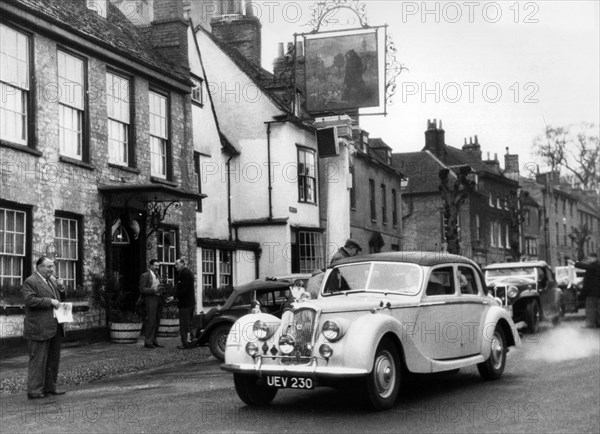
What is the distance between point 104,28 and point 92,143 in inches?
146

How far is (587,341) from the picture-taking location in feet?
53.9

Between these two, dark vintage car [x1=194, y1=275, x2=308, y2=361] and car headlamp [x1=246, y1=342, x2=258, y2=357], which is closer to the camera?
car headlamp [x1=246, y1=342, x2=258, y2=357]

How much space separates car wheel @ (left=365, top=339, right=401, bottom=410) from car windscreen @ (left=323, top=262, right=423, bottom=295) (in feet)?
3.86

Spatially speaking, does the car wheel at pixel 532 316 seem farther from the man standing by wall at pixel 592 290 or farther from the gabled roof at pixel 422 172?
the gabled roof at pixel 422 172

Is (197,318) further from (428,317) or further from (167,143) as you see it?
(428,317)

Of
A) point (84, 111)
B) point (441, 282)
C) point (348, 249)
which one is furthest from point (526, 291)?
point (84, 111)

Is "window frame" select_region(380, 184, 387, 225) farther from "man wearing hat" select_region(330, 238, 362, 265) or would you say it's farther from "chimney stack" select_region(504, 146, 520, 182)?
"chimney stack" select_region(504, 146, 520, 182)

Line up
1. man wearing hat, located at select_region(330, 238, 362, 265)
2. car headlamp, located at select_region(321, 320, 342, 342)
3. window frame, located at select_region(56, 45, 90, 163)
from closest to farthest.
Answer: car headlamp, located at select_region(321, 320, 342, 342) → man wearing hat, located at select_region(330, 238, 362, 265) → window frame, located at select_region(56, 45, 90, 163)

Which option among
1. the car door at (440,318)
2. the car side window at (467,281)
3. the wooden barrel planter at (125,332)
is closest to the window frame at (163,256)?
the wooden barrel planter at (125,332)

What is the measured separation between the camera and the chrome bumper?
25.7 feet

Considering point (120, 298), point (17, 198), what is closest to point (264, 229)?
point (120, 298)

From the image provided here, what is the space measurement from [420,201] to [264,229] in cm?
2751

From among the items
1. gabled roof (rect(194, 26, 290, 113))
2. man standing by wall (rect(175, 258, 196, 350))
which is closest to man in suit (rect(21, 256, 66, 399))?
man standing by wall (rect(175, 258, 196, 350))

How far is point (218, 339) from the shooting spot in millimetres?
14086
